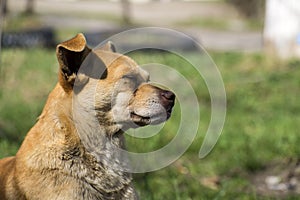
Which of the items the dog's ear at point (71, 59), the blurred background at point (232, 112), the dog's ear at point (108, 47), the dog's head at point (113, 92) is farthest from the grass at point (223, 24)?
the dog's ear at point (71, 59)

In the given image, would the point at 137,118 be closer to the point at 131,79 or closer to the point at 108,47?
the point at 131,79

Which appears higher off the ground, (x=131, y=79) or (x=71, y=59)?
(x=131, y=79)

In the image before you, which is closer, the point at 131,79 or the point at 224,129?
the point at 131,79

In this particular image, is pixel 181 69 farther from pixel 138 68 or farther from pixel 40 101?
pixel 138 68

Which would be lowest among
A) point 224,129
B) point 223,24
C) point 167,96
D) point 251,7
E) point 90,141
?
point 90,141

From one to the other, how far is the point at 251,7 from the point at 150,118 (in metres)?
27.4

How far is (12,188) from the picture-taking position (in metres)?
4.18

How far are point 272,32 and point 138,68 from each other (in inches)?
385

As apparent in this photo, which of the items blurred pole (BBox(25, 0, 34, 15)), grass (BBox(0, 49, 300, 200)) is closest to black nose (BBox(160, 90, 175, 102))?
grass (BBox(0, 49, 300, 200))

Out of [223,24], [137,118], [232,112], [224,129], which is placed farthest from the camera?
[223,24]

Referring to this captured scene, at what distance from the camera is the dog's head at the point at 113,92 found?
164 inches

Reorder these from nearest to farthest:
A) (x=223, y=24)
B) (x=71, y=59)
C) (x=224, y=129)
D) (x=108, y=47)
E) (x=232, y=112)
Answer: (x=71, y=59), (x=108, y=47), (x=224, y=129), (x=232, y=112), (x=223, y=24)

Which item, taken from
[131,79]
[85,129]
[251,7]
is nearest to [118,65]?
[131,79]

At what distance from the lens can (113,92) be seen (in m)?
4.25
